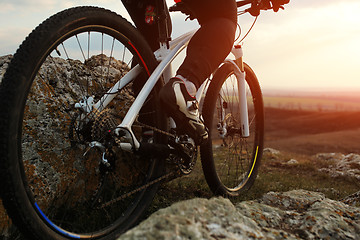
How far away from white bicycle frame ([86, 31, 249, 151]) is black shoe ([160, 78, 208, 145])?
0.67 ft

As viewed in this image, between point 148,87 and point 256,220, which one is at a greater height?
point 148,87

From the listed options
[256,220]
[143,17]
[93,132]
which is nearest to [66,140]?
[93,132]

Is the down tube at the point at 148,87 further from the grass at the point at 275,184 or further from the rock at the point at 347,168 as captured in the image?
the rock at the point at 347,168

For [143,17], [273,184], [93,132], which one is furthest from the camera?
[273,184]

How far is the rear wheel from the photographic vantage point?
1.73 m

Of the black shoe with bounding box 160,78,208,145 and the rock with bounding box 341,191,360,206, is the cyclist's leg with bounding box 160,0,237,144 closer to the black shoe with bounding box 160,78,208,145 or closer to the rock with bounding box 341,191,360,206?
the black shoe with bounding box 160,78,208,145

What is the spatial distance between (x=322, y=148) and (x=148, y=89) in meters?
31.6

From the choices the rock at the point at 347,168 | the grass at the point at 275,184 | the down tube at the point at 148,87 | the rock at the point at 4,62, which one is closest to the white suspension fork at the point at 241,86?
the grass at the point at 275,184

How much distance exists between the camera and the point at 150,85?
8.29 ft

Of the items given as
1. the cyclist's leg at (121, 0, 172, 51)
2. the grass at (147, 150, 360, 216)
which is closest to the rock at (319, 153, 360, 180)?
the grass at (147, 150, 360, 216)

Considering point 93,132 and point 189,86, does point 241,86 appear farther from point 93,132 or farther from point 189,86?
point 93,132

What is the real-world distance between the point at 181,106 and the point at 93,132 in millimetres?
662

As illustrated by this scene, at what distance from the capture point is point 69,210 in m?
2.64

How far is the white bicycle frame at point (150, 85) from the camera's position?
228 cm
